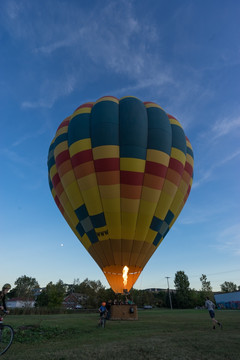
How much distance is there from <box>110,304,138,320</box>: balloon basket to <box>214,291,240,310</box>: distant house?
39922 mm

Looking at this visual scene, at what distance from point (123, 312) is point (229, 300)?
1715 inches

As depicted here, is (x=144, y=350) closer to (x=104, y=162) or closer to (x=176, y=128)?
(x=104, y=162)

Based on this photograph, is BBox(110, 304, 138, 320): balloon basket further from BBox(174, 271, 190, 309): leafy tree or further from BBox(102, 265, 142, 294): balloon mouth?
BBox(174, 271, 190, 309): leafy tree

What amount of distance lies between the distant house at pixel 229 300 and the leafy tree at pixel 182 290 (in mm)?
8330

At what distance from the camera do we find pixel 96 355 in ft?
15.8

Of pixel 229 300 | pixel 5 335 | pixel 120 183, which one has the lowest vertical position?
pixel 5 335

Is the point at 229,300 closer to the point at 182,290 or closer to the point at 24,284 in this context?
the point at 182,290

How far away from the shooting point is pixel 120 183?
1452 centimetres

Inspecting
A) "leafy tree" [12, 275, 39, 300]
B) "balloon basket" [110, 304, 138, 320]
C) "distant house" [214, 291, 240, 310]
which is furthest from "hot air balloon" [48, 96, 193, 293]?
"leafy tree" [12, 275, 39, 300]

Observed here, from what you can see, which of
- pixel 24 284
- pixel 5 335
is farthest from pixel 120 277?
pixel 24 284

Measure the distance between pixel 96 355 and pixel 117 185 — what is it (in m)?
10.1

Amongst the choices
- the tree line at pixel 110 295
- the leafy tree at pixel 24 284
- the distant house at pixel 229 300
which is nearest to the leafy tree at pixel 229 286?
the tree line at pixel 110 295

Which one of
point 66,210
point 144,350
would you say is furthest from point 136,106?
point 144,350

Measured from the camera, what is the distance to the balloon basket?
14156 millimetres
